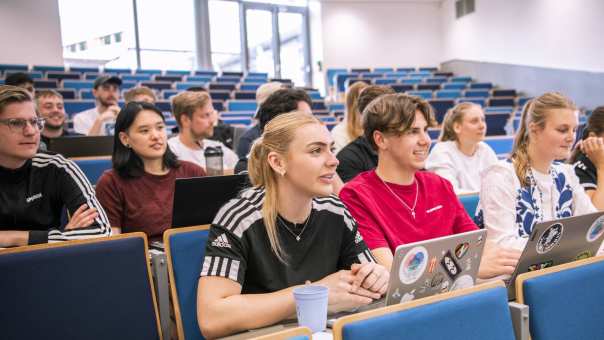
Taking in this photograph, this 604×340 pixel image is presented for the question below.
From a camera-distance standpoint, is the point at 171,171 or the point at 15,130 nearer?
the point at 15,130

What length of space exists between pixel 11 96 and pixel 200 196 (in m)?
0.86

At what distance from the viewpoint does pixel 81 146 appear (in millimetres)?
3361

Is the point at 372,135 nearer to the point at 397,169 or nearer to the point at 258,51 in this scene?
the point at 397,169

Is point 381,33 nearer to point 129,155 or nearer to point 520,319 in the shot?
point 129,155

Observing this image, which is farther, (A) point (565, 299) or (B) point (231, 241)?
(B) point (231, 241)

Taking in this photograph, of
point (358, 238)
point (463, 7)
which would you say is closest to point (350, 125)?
point (358, 238)

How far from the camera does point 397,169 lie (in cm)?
184

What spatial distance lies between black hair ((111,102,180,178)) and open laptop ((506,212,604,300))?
5.26ft

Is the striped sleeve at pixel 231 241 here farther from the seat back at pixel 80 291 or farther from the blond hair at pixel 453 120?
the blond hair at pixel 453 120

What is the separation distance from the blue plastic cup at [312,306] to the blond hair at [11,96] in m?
1.50

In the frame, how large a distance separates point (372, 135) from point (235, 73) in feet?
32.1

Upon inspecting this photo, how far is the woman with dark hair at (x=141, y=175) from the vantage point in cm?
226

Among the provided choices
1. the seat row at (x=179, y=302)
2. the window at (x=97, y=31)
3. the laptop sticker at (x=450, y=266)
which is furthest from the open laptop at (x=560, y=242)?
the window at (x=97, y=31)

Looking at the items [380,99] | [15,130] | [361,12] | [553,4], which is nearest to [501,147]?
[380,99]
